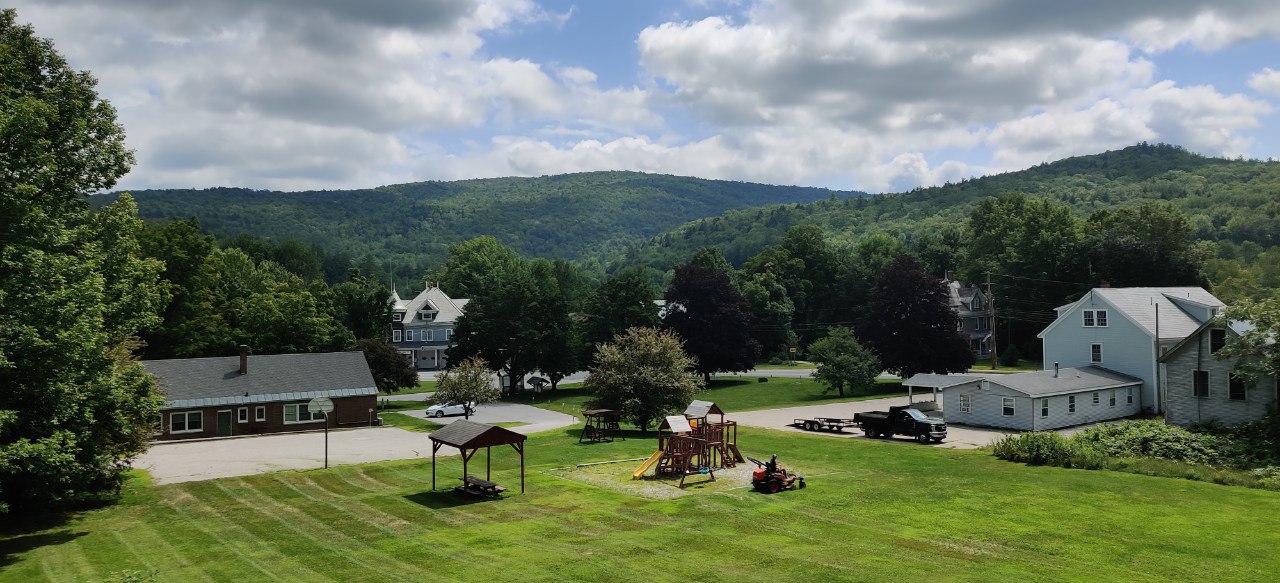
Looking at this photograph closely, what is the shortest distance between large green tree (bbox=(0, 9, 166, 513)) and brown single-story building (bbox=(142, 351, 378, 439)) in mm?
19784

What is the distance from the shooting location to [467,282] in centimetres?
12588

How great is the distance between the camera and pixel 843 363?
61688 millimetres

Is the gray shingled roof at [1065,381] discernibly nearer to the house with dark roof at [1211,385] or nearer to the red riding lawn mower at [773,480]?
the house with dark roof at [1211,385]

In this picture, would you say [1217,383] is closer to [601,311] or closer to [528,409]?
[528,409]

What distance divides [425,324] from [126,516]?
252 ft

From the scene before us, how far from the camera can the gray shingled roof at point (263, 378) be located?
4650 centimetres

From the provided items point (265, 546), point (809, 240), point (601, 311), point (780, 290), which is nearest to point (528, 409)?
point (601, 311)

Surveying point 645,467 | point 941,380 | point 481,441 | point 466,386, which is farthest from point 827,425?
point 481,441

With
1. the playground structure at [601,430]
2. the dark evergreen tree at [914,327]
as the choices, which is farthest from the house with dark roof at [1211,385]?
the playground structure at [601,430]

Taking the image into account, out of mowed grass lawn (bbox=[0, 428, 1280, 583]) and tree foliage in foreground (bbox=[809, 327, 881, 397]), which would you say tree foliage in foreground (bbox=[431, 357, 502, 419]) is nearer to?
mowed grass lawn (bbox=[0, 428, 1280, 583])

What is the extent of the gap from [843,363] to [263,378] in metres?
40.4

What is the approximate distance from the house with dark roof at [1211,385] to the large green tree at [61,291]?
42877 millimetres

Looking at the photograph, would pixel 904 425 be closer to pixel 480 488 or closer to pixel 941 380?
pixel 941 380

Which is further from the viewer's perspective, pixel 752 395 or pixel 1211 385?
pixel 752 395
